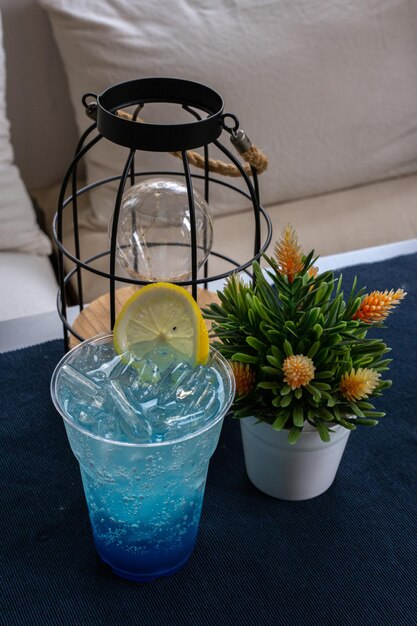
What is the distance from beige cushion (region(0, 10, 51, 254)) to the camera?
1.35 meters

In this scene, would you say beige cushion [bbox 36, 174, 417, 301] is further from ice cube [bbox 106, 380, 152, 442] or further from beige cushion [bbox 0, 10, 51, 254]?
ice cube [bbox 106, 380, 152, 442]

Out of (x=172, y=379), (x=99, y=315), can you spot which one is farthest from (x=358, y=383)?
(x=99, y=315)

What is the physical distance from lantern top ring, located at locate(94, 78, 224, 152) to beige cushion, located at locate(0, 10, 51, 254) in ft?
2.05

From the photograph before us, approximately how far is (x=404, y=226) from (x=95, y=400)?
1.07 m

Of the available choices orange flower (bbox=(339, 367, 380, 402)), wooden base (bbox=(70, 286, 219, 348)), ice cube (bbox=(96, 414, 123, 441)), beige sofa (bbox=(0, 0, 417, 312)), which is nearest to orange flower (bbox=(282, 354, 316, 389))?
orange flower (bbox=(339, 367, 380, 402))

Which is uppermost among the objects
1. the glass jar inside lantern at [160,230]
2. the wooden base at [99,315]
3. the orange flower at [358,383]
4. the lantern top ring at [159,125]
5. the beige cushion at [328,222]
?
the lantern top ring at [159,125]

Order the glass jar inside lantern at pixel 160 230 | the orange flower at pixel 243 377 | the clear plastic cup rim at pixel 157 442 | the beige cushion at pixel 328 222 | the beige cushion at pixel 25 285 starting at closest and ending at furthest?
the clear plastic cup rim at pixel 157 442 → the orange flower at pixel 243 377 → the glass jar inside lantern at pixel 160 230 → the beige cushion at pixel 25 285 → the beige cushion at pixel 328 222

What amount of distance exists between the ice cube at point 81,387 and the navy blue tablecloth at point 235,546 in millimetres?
163

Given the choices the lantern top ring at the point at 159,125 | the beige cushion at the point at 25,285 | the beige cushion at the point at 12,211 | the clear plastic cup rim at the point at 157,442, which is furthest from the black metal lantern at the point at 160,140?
the beige cushion at the point at 12,211

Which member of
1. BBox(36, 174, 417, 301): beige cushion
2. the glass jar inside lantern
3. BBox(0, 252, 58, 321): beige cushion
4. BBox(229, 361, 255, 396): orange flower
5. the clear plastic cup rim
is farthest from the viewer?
BBox(36, 174, 417, 301): beige cushion

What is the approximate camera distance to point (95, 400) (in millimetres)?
640

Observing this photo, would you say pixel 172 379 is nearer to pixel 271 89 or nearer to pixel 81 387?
pixel 81 387

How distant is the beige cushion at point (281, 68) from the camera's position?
4.34 feet

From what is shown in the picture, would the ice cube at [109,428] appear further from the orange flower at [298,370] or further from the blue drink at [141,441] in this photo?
the orange flower at [298,370]
